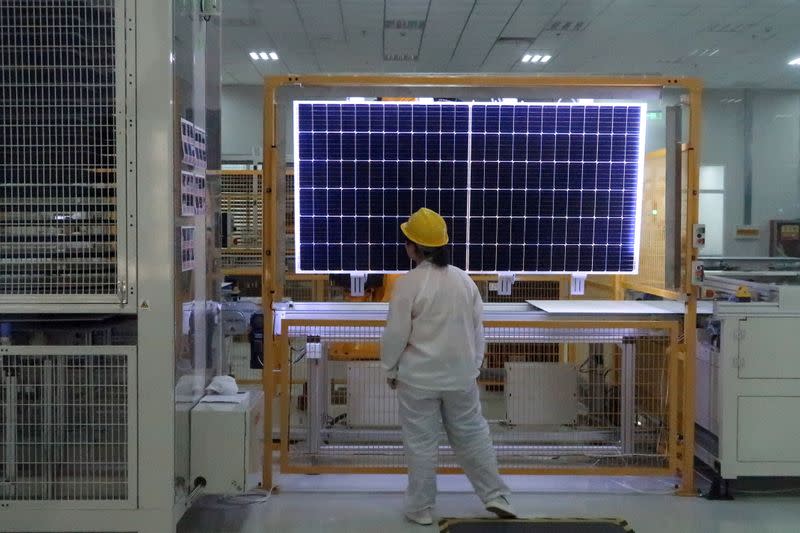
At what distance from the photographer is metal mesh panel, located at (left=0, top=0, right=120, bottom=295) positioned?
332 cm

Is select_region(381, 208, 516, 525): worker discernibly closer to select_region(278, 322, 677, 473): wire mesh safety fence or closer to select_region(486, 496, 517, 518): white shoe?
select_region(486, 496, 517, 518): white shoe

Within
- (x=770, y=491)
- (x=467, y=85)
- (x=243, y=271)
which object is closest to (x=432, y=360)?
(x=467, y=85)

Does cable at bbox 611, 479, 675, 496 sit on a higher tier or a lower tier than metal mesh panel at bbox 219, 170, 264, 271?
lower

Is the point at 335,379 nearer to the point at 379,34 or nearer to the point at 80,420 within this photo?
the point at 80,420

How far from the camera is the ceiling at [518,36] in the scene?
954 cm

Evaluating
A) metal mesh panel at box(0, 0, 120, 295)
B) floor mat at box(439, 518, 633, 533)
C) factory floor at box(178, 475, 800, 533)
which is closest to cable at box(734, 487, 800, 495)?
factory floor at box(178, 475, 800, 533)

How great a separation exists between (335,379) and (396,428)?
52 centimetres

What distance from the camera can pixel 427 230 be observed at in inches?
148

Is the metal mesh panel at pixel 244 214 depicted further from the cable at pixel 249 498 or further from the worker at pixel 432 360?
the worker at pixel 432 360

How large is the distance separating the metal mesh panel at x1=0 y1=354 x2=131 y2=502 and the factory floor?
25.6 inches

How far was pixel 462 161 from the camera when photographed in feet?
14.9

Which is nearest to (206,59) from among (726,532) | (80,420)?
(80,420)

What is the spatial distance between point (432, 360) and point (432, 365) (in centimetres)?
3

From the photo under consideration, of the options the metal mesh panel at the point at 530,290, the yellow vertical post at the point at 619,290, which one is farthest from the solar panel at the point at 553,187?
the metal mesh panel at the point at 530,290
